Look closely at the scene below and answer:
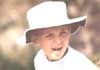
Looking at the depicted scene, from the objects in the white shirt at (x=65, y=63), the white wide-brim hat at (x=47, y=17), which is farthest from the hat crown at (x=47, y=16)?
the white shirt at (x=65, y=63)

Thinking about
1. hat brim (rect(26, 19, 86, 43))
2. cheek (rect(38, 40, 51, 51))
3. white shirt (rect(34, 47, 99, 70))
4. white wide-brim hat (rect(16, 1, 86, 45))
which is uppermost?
white wide-brim hat (rect(16, 1, 86, 45))

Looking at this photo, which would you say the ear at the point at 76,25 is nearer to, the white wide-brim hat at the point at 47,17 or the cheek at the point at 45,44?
the white wide-brim hat at the point at 47,17

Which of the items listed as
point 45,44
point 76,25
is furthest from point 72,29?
point 45,44

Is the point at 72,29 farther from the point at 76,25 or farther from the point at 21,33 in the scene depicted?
the point at 21,33

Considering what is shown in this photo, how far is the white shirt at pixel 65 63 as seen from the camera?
2041mm

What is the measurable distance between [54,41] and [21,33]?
0.15 meters

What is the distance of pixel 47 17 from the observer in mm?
2018

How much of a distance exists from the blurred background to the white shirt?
3 cm

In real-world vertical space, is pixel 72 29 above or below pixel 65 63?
above

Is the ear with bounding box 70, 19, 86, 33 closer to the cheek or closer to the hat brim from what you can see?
the hat brim

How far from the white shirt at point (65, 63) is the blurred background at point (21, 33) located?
27 millimetres

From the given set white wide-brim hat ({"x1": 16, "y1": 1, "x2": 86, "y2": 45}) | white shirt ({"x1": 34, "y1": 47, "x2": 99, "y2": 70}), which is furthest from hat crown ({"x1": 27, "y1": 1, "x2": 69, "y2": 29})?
white shirt ({"x1": 34, "y1": 47, "x2": 99, "y2": 70})

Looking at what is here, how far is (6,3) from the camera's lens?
2072 mm

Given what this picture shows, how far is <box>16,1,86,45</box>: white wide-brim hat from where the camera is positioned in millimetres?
2016
